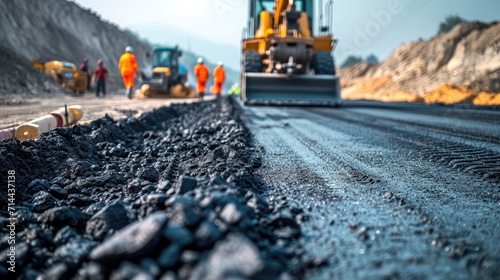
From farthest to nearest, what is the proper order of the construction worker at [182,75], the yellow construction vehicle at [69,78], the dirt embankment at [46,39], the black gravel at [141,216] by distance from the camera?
the construction worker at [182,75], the yellow construction vehicle at [69,78], the dirt embankment at [46,39], the black gravel at [141,216]

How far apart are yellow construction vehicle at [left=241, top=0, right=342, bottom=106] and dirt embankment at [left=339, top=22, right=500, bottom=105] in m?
10.5

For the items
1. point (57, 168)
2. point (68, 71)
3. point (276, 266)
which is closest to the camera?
point (276, 266)

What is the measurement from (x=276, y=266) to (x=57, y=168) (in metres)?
2.79

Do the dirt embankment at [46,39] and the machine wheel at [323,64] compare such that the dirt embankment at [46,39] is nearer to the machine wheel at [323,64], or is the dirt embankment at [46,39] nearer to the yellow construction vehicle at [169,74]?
the yellow construction vehicle at [169,74]

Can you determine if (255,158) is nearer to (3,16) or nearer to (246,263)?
(246,263)

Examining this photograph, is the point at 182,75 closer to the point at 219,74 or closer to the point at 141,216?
the point at 219,74

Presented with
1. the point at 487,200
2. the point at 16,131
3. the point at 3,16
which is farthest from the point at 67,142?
the point at 3,16

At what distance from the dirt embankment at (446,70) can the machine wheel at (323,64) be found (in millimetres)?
10182

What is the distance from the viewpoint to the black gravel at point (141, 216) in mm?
1484

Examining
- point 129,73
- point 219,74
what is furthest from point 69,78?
point 219,74

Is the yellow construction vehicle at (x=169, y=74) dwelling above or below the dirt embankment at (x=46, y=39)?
below

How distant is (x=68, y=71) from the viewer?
19016 mm

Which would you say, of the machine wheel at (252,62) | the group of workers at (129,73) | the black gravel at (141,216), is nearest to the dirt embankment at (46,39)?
the group of workers at (129,73)

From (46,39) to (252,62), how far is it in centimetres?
2014
